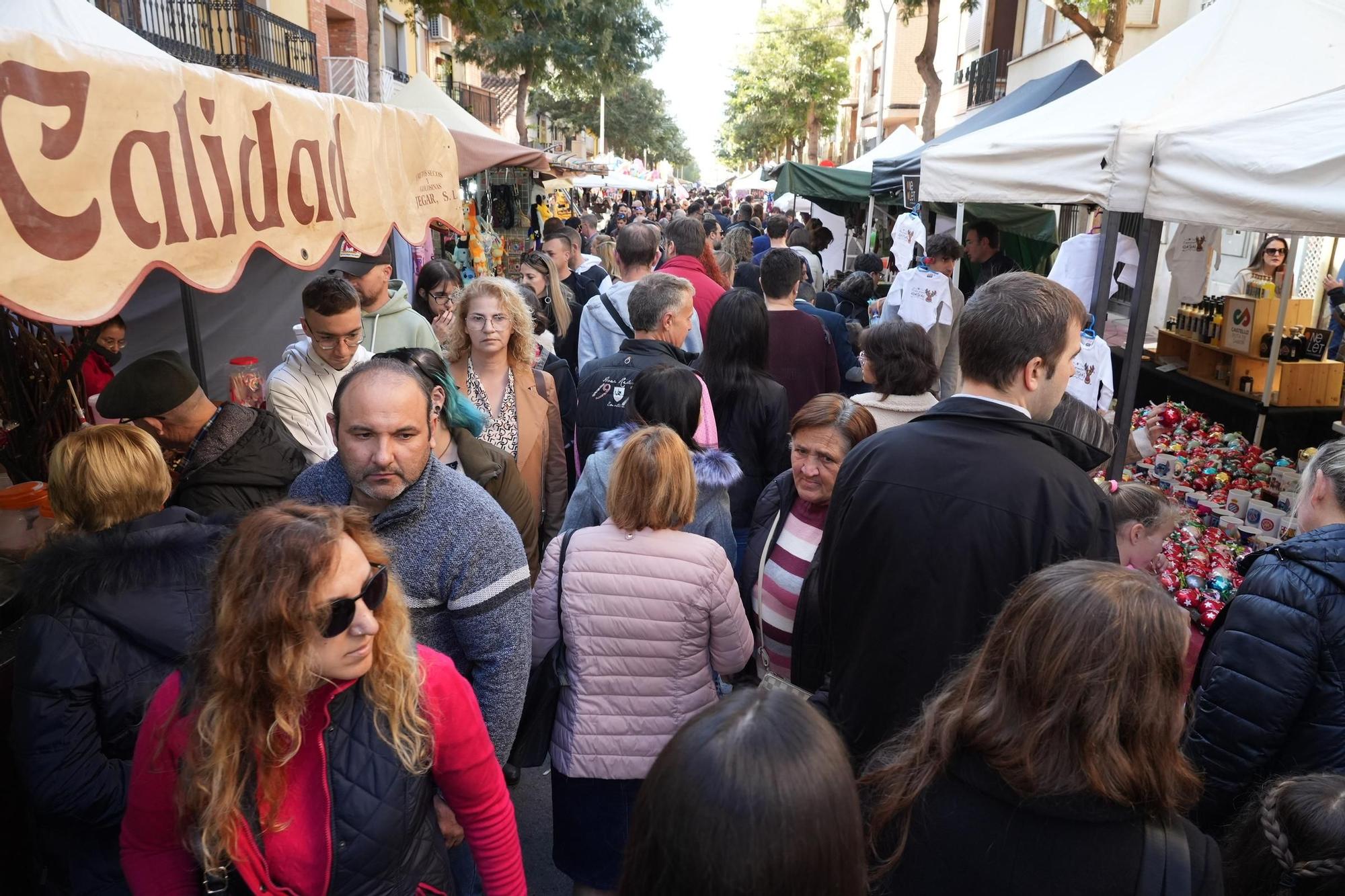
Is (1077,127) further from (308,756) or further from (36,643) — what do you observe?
(36,643)

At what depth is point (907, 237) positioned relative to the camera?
7.97 metres

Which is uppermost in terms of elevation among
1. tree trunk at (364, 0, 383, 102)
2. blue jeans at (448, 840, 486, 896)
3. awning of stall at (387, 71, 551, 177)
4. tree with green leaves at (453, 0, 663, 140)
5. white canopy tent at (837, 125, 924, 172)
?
tree with green leaves at (453, 0, 663, 140)

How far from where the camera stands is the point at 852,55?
4962 centimetres

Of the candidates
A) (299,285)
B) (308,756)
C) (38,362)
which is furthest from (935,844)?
(299,285)

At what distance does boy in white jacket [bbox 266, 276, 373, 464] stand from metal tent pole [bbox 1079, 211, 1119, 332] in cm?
360

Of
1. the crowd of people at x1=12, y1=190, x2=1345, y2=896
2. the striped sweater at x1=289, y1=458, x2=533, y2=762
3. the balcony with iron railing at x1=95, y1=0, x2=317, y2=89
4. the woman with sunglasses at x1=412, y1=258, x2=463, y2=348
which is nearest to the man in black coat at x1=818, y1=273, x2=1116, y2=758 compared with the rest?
the crowd of people at x1=12, y1=190, x2=1345, y2=896

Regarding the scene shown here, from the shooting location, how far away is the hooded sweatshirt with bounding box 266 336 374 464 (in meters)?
3.68

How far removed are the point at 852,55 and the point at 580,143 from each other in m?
23.7

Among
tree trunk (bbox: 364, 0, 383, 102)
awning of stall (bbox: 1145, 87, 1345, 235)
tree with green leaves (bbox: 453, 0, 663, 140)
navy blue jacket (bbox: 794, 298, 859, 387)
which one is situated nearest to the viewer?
awning of stall (bbox: 1145, 87, 1345, 235)

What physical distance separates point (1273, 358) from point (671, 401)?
4036 mm

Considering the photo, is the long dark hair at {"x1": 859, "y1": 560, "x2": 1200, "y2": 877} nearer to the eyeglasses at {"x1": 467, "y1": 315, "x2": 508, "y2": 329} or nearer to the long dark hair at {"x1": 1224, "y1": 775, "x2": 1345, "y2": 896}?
the long dark hair at {"x1": 1224, "y1": 775, "x2": 1345, "y2": 896}

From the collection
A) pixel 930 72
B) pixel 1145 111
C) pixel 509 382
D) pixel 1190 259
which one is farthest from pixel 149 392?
pixel 930 72

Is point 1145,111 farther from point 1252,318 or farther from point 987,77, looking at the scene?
point 987,77

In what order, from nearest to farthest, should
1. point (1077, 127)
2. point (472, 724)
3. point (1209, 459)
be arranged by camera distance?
1. point (472, 724)
2. point (1077, 127)
3. point (1209, 459)
